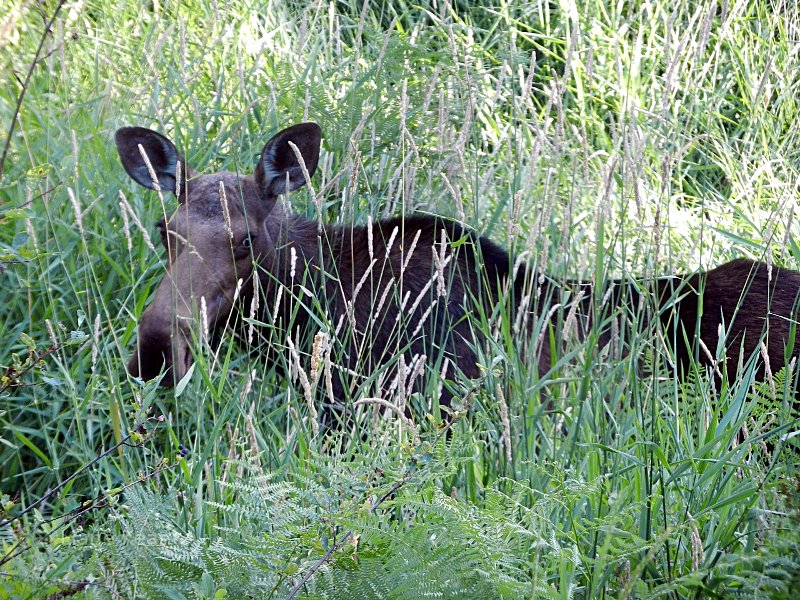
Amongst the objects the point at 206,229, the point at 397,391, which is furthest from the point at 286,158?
the point at 397,391

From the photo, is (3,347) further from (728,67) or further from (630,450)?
(728,67)

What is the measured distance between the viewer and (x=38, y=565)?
2242mm

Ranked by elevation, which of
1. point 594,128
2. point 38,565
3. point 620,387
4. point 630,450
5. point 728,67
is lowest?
point 38,565

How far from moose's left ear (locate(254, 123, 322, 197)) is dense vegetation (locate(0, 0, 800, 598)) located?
169mm

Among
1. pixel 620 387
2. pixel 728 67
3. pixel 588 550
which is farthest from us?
pixel 728 67

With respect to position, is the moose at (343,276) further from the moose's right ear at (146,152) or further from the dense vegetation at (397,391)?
the dense vegetation at (397,391)

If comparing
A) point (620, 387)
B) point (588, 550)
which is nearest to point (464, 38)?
point (620, 387)

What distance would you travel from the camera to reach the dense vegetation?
2.19 metres

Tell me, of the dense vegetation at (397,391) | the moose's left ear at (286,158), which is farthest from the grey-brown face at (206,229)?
the dense vegetation at (397,391)

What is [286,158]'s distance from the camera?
15.3 ft

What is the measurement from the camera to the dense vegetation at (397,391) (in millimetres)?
2191

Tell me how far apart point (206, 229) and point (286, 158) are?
60cm

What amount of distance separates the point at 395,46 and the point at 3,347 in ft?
8.76

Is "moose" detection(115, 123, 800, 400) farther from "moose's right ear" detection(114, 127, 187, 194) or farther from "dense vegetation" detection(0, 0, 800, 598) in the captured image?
"dense vegetation" detection(0, 0, 800, 598)
